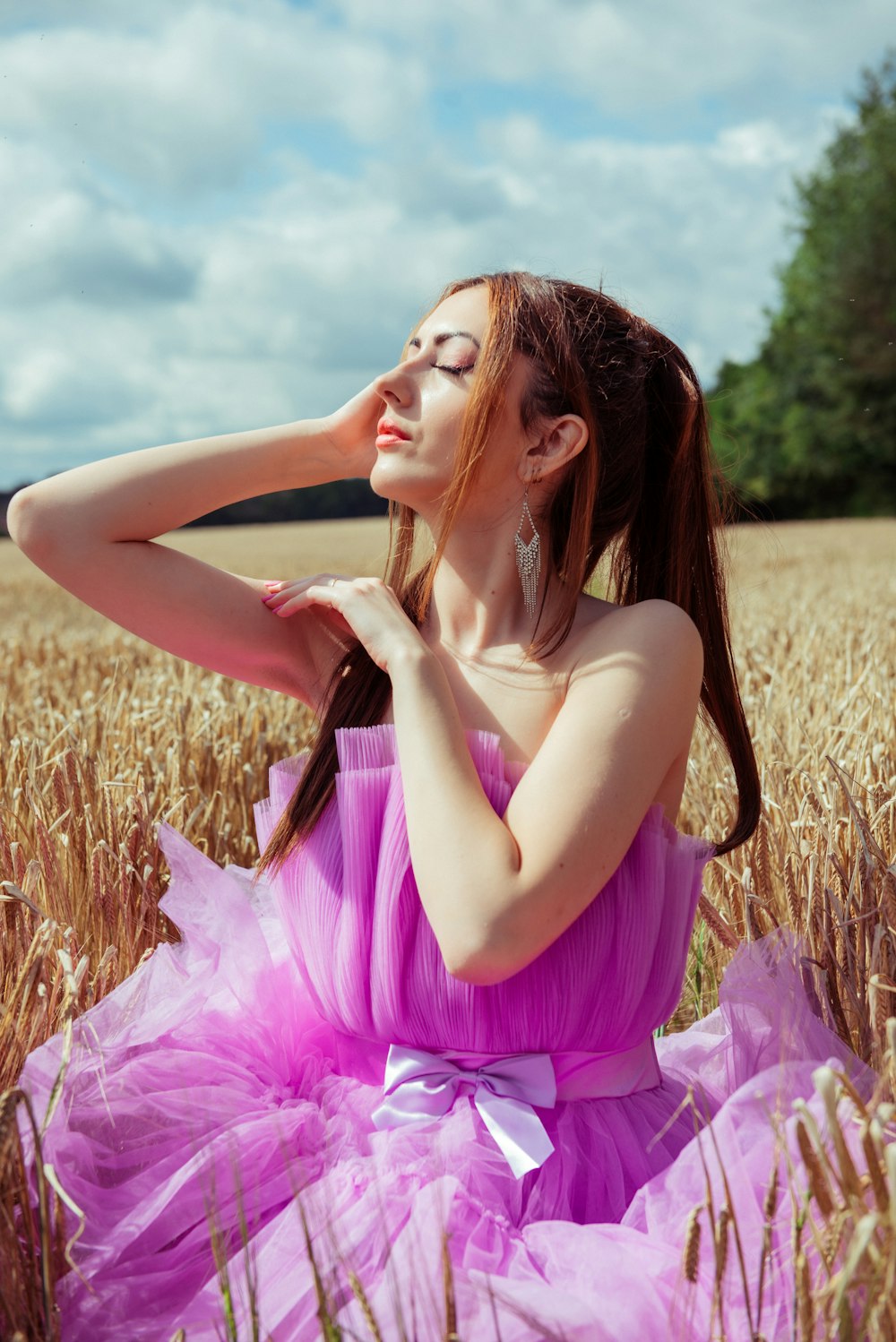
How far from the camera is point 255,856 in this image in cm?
275

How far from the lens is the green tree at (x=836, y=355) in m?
28.3

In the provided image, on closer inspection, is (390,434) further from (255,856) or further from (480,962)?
(255,856)

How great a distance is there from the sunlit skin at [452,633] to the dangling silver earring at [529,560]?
0.5 inches

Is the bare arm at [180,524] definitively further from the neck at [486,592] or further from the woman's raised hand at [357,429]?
the neck at [486,592]

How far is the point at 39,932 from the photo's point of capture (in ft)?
4.62

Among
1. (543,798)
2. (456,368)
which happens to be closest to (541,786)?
(543,798)

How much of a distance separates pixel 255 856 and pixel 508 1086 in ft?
4.83

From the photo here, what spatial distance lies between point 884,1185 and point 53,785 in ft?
5.89

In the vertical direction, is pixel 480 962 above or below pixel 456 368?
below

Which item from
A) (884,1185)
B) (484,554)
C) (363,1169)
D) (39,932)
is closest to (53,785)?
(39,932)

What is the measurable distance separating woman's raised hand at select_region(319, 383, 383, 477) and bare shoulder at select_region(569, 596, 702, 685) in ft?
1.60

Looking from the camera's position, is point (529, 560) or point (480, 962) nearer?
point (480, 962)

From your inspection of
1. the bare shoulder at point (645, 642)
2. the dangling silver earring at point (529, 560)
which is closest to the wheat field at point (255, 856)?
the bare shoulder at point (645, 642)

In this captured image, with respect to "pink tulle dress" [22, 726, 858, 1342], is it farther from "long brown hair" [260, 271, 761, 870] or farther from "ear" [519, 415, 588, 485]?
"ear" [519, 415, 588, 485]
